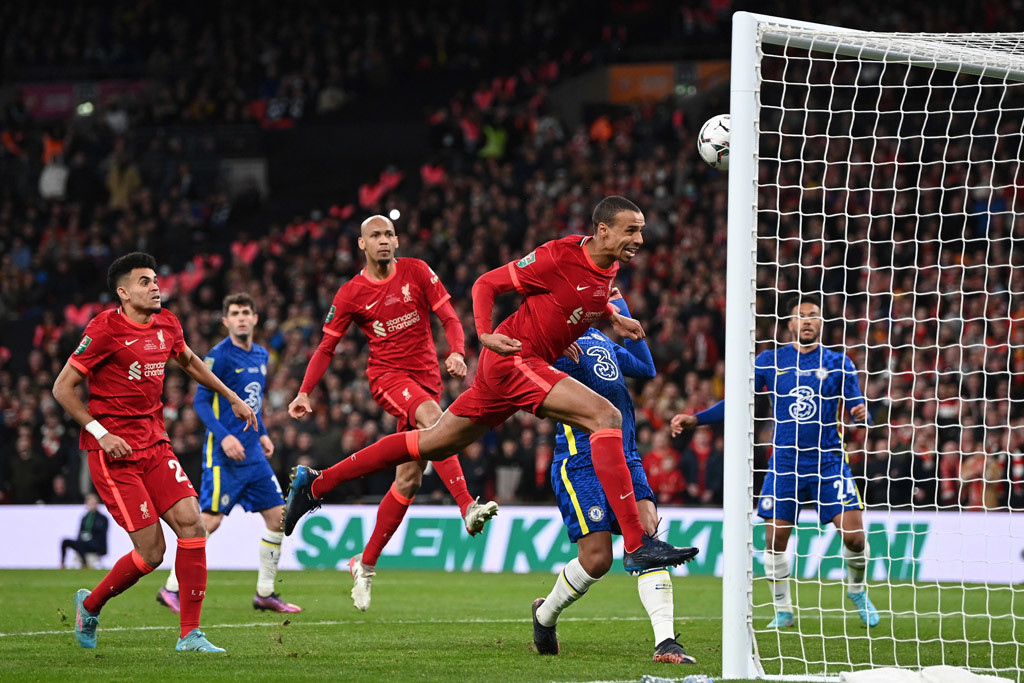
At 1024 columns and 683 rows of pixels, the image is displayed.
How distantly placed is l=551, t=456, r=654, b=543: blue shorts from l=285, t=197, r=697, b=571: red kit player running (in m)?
0.62

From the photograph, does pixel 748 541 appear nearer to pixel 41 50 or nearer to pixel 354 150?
pixel 354 150

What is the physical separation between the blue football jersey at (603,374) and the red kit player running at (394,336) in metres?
1.61

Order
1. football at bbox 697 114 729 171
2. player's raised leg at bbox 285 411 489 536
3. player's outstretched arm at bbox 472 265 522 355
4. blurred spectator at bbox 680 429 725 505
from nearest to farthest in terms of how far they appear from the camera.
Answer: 1. player's outstretched arm at bbox 472 265 522 355
2. player's raised leg at bbox 285 411 489 536
3. football at bbox 697 114 729 171
4. blurred spectator at bbox 680 429 725 505

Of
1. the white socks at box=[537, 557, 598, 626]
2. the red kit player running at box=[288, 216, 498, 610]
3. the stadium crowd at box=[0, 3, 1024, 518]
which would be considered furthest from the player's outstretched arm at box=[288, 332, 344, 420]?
the stadium crowd at box=[0, 3, 1024, 518]

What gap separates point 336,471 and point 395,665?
1.42 meters

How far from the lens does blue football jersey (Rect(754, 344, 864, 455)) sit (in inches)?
394

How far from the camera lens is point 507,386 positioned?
23.8 feet

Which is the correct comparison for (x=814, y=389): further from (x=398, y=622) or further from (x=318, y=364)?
(x=318, y=364)

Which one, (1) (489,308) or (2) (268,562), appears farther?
(2) (268,562)

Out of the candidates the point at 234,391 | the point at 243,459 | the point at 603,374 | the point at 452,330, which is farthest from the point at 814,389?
the point at 234,391

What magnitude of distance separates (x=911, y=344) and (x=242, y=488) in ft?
22.4

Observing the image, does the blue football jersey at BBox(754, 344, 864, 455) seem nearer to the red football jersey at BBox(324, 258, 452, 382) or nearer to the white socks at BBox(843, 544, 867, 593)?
the white socks at BBox(843, 544, 867, 593)

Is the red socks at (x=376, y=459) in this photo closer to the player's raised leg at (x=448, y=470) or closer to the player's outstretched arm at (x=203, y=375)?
the player's outstretched arm at (x=203, y=375)

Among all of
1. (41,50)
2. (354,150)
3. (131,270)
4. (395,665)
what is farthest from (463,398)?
(41,50)
